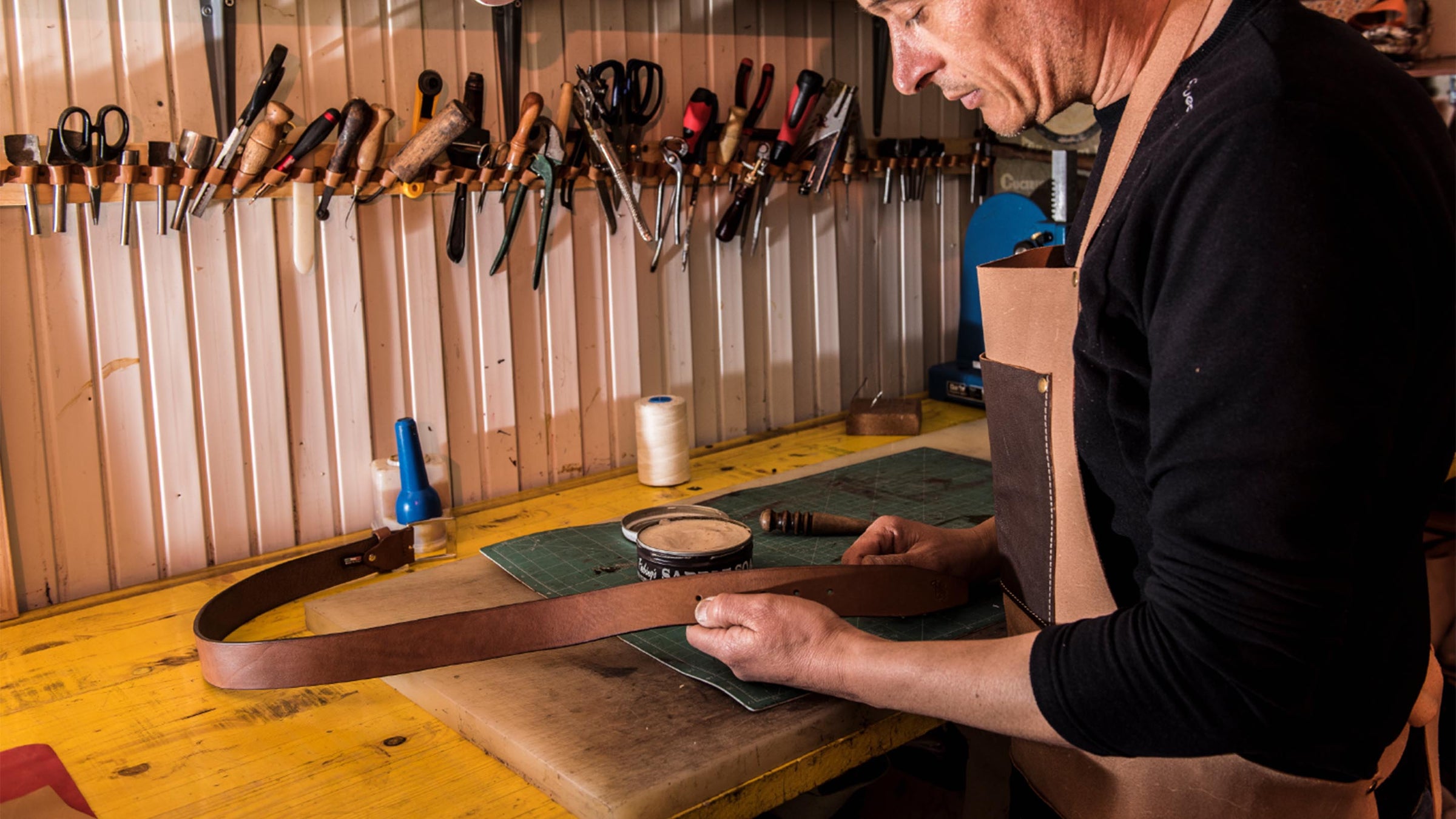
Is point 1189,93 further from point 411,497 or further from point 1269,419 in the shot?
point 411,497

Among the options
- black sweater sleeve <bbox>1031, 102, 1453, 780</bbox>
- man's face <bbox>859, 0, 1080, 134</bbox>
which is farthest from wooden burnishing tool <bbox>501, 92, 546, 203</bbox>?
black sweater sleeve <bbox>1031, 102, 1453, 780</bbox>

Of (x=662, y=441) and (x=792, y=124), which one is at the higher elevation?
(x=792, y=124)

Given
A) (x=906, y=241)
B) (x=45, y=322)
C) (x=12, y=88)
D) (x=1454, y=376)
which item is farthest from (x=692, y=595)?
(x=906, y=241)

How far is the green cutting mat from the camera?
1.29 metres

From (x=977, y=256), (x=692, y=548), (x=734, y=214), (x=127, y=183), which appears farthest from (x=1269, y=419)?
(x=977, y=256)

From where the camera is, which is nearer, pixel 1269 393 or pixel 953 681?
pixel 1269 393

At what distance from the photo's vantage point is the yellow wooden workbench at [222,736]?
3.45 feet

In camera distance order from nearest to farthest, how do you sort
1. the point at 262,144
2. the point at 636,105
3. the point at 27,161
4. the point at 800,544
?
the point at 27,161, the point at 262,144, the point at 800,544, the point at 636,105

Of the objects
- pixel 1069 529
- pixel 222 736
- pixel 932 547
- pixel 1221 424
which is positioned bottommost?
pixel 222 736

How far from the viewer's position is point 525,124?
182 centimetres

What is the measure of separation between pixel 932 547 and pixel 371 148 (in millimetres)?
991

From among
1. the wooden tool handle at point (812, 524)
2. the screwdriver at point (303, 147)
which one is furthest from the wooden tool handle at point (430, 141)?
the wooden tool handle at point (812, 524)

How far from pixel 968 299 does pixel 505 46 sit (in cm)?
130

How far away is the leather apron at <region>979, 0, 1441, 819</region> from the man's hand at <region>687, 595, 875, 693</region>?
8.5 inches
